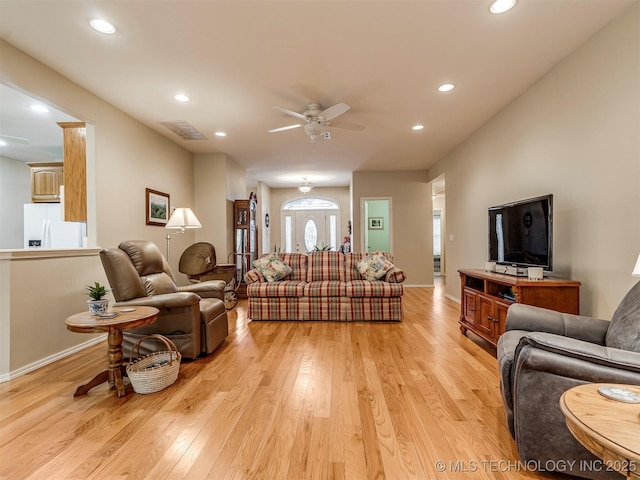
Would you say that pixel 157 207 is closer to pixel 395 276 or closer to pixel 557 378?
pixel 395 276

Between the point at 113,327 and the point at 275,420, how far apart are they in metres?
1.22

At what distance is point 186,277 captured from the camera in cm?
507

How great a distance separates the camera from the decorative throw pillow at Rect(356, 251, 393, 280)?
4.26 meters

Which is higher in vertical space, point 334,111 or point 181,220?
point 334,111

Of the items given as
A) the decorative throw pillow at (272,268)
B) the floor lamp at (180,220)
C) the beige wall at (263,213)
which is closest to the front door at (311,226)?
the beige wall at (263,213)

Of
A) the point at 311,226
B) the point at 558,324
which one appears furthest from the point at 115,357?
the point at 311,226

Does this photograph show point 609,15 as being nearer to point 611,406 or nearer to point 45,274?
point 611,406

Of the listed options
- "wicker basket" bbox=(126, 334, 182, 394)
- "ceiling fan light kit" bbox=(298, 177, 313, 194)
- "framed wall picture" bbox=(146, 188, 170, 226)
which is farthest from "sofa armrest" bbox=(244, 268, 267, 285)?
"ceiling fan light kit" bbox=(298, 177, 313, 194)

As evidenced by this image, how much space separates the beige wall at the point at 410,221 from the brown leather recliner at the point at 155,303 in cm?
467

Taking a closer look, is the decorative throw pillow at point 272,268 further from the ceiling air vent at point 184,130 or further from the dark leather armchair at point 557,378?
the dark leather armchair at point 557,378

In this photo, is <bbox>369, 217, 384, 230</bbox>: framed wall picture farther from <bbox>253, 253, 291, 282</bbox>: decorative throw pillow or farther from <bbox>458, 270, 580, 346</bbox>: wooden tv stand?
<bbox>458, 270, 580, 346</bbox>: wooden tv stand

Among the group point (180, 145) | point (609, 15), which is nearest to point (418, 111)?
point (609, 15)

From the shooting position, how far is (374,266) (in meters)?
4.31

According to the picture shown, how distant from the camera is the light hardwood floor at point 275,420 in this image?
1454 millimetres
